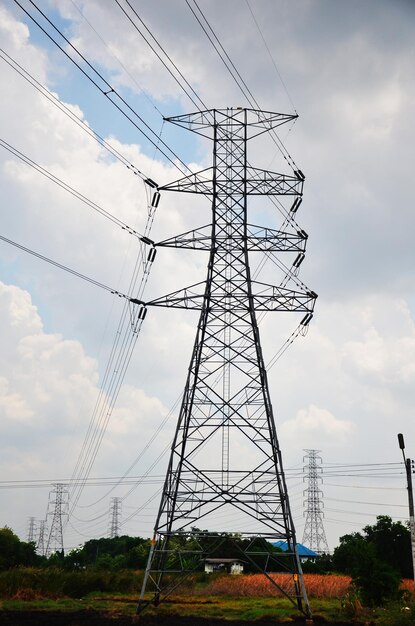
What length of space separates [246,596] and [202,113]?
29.4m

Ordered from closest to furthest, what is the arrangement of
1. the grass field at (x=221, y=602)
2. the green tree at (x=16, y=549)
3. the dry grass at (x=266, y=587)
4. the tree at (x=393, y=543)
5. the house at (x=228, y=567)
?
the grass field at (x=221, y=602)
the dry grass at (x=266, y=587)
the tree at (x=393, y=543)
the house at (x=228, y=567)
the green tree at (x=16, y=549)

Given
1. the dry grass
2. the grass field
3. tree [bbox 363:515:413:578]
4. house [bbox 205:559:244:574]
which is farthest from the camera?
house [bbox 205:559:244:574]

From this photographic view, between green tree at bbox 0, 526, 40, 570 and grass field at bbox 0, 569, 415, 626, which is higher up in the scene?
green tree at bbox 0, 526, 40, 570

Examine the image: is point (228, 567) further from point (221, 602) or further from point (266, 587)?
point (221, 602)

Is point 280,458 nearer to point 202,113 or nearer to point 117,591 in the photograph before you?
point 202,113

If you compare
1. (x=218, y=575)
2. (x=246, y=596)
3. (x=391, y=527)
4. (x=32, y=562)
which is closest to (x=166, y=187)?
(x=246, y=596)

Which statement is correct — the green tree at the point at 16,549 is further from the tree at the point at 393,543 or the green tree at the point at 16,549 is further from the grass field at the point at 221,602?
the tree at the point at 393,543

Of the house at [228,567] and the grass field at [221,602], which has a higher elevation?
the house at [228,567]

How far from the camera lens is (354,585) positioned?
3894 centimetres

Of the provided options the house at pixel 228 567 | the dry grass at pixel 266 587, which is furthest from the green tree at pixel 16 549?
the dry grass at pixel 266 587

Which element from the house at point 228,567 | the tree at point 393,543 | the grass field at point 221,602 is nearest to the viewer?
the grass field at point 221,602

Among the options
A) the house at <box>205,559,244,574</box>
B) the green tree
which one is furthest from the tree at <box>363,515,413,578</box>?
the green tree

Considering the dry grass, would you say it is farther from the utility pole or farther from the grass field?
the utility pole

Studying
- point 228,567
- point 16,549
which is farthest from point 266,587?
point 16,549
